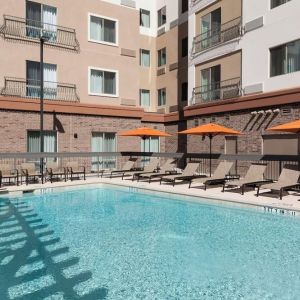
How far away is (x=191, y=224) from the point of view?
10508mm

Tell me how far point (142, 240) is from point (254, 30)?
1497 centimetres

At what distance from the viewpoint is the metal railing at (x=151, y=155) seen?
51.9 ft

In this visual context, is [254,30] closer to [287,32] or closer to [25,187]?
[287,32]

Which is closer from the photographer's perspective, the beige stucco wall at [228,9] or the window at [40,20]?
the beige stucco wall at [228,9]

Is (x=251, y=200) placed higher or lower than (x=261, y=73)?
lower

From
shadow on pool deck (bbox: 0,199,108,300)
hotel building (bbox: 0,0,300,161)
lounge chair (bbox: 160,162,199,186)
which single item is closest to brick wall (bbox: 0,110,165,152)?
hotel building (bbox: 0,0,300,161)

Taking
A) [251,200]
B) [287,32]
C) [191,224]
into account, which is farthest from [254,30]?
[191,224]

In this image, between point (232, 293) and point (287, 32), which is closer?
point (232, 293)

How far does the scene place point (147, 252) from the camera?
7.90m

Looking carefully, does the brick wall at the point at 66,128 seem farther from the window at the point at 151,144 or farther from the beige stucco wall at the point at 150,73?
the beige stucco wall at the point at 150,73

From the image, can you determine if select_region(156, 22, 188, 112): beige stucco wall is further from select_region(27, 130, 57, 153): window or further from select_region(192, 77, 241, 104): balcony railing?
select_region(27, 130, 57, 153): window

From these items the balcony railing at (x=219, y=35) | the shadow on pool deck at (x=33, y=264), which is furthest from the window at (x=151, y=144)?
the shadow on pool deck at (x=33, y=264)

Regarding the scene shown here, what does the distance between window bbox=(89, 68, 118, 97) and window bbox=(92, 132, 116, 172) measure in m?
2.84

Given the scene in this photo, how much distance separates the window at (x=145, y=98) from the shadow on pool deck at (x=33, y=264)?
21143 millimetres
